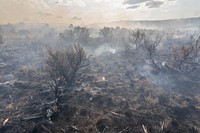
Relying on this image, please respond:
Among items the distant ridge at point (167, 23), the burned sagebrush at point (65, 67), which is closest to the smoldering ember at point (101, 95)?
the burned sagebrush at point (65, 67)

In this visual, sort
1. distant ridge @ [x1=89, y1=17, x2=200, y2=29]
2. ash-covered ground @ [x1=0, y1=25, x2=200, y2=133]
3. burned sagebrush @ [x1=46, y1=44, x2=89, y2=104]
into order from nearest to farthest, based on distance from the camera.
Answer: ash-covered ground @ [x1=0, y1=25, x2=200, y2=133], burned sagebrush @ [x1=46, y1=44, x2=89, y2=104], distant ridge @ [x1=89, y1=17, x2=200, y2=29]

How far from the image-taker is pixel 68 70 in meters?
13.0

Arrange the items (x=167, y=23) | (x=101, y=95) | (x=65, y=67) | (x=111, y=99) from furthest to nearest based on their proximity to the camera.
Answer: (x=167, y=23), (x=65, y=67), (x=101, y=95), (x=111, y=99)

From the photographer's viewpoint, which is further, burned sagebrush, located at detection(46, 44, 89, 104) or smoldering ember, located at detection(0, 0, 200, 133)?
burned sagebrush, located at detection(46, 44, 89, 104)

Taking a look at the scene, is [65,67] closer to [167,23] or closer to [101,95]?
[101,95]

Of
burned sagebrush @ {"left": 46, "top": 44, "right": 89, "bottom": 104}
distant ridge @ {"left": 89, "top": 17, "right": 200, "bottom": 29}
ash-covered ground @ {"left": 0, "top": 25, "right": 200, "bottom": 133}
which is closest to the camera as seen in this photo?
ash-covered ground @ {"left": 0, "top": 25, "right": 200, "bottom": 133}

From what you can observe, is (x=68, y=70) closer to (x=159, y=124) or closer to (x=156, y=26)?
(x=159, y=124)

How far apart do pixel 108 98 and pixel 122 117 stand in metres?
2.11

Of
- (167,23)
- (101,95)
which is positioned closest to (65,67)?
(101,95)

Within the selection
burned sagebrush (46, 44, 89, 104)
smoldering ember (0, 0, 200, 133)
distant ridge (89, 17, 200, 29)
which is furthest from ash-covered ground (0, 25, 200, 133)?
distant ridge (89, 17, 200, 29)

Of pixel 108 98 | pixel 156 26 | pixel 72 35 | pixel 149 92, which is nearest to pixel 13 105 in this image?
pixel 108 98

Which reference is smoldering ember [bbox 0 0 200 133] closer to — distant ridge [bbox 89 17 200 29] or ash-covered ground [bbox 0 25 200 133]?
ash-covered ground [bbox 0 25 200 133]

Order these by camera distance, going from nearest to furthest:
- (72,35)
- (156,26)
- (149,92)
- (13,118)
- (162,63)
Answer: (13,118) → (149,92) → (162,63) → (72,35) → (156,26)

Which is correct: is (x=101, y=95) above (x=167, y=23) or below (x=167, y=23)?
below
